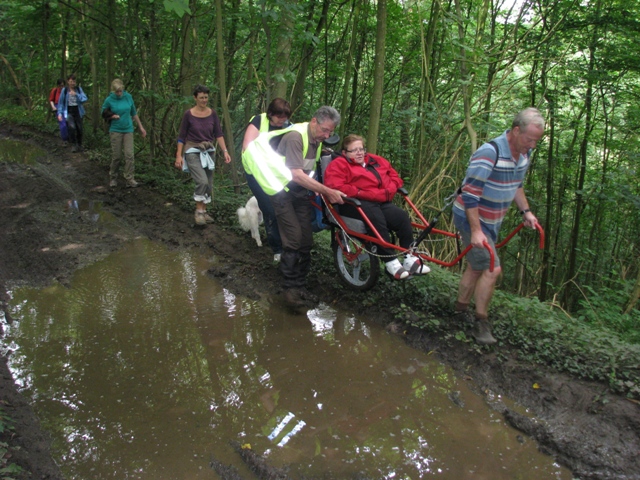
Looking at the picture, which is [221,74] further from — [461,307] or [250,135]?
[461,307]

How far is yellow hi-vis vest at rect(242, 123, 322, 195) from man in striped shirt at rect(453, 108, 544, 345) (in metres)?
1.66

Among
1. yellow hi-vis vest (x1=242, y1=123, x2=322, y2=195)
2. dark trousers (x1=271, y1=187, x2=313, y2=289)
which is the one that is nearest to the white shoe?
dark trousers (x1=271, y1=187, x2=313, y2=289)

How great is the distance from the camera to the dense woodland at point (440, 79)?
7.54 m

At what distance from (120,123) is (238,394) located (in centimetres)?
706

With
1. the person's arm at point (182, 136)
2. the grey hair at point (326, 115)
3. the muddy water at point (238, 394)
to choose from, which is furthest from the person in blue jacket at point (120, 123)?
the grey hair at point (326, 115)

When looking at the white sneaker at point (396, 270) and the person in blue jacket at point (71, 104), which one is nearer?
the white sneaker at point (396, 270)

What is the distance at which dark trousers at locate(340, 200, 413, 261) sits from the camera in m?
4.71

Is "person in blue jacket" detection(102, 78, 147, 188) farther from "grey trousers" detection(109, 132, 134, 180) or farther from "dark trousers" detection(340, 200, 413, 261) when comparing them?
"dark trousers" detection(340, 200, 413, 261)

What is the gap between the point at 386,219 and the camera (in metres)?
4.84

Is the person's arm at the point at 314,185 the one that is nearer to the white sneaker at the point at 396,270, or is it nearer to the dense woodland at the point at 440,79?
the white sneaker at the point at 396,270

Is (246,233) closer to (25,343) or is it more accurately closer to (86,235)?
(86,235)

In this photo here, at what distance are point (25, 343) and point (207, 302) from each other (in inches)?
66.4

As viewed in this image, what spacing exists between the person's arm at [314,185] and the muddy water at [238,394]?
4.06 feet

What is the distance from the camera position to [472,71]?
7.32m
